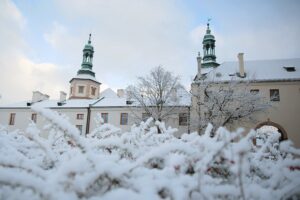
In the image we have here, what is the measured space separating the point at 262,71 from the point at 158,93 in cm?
1333

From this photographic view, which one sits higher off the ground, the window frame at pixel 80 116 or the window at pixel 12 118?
the window frame at pixel 80 116

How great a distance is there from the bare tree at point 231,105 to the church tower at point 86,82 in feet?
76.6

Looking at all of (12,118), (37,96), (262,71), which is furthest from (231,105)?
(12,118)

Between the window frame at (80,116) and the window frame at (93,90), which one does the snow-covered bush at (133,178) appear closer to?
the window frame at (80,116)

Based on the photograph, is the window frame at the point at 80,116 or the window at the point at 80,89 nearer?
the window frame at the point at 80,116

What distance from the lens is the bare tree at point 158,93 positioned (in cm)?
2975

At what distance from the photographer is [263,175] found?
1556mm

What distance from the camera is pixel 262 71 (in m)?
29.5

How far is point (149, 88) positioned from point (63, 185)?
97.8 feet

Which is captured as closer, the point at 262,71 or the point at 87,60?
the point at 262,71

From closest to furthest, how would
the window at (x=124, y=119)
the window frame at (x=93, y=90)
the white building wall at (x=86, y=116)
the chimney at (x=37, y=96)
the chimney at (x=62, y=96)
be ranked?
the white building wall at (x=86, y=116)
the window at (x=124, y=119)
the chimney at (x=62, y=96)
the chimney at (x=37, y=96)
the window frame at (x=93, y=90)

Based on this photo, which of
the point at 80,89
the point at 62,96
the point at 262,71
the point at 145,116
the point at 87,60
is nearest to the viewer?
the point at 262,71

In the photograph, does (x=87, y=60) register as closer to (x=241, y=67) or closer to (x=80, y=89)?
(x=80, y=89)

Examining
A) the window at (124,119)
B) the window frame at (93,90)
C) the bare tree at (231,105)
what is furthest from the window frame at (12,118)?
the bare tree at (231,105)
